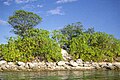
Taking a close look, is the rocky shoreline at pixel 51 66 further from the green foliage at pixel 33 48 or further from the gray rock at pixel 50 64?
the green foliage at pixel 33 48

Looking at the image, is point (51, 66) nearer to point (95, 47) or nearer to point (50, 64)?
point (50, 64)

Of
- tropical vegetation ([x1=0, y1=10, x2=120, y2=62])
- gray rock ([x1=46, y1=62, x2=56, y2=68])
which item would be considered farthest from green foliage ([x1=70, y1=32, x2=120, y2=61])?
gray rock ([x1=46, y1=62, x2=56, y2=68])

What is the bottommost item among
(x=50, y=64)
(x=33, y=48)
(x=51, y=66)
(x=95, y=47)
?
(x=51, y=66)

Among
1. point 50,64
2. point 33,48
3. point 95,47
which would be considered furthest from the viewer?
point 95,47

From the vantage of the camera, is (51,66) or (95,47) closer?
(51,66)

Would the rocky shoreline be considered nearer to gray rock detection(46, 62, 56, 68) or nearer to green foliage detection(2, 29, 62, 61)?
gray rock detection(46, 62, 56, 68)

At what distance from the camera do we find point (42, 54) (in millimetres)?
71062

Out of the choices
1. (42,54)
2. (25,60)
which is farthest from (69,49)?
(25,60)

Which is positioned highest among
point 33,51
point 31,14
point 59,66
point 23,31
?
point 31,14

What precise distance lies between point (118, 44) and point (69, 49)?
49.4 feet

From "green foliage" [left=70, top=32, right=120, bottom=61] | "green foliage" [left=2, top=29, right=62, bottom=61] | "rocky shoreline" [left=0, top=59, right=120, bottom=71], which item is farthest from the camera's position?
"green foliage" [left=70, top=32, right=120, bottom=61]

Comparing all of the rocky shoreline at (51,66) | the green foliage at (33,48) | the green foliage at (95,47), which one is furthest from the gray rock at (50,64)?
the green foliage at (95,47)

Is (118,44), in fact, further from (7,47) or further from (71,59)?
(7,47)

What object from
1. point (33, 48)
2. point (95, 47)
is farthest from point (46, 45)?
point (95, 47)
